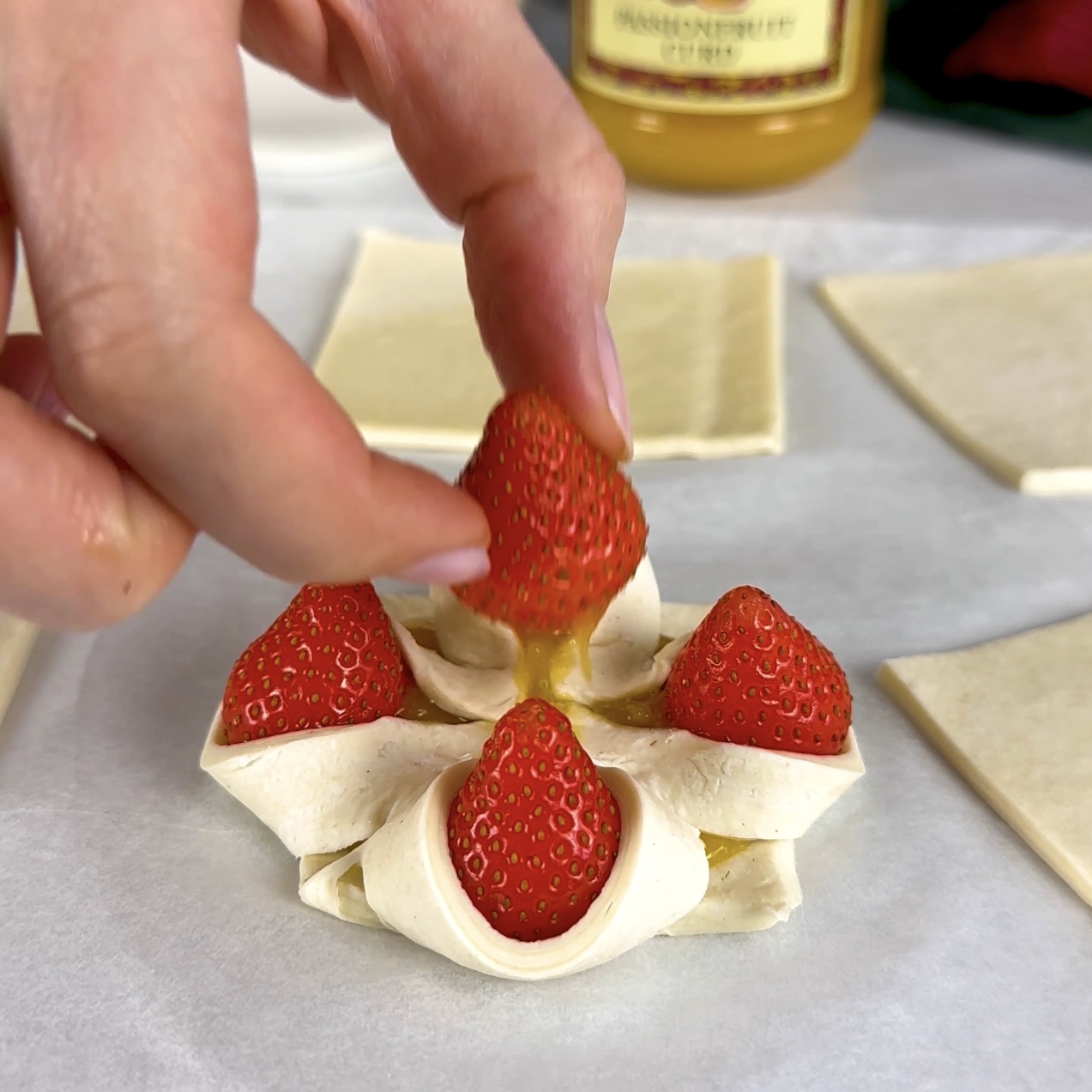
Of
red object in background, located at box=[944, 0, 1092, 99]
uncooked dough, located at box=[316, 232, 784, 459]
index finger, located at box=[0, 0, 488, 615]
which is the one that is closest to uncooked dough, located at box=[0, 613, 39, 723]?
uncooked dough, located at box=[316, 232, 784, 459]

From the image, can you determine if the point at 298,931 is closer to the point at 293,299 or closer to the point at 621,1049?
the point at 621,1049

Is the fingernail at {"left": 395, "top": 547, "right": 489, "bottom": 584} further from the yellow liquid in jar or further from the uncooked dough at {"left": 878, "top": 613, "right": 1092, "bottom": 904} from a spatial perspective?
the yellow liquid in jar

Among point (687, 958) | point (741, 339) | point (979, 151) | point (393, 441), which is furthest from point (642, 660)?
point (979, 151)

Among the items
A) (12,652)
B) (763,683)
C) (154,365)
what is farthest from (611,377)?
(12,652)

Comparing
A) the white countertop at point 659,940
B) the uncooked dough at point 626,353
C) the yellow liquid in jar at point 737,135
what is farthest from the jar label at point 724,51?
the white countertop at point 659,940

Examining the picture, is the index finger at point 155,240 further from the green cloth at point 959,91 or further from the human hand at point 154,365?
the green cloth at point 959,91

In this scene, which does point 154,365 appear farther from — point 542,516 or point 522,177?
point 522,177
